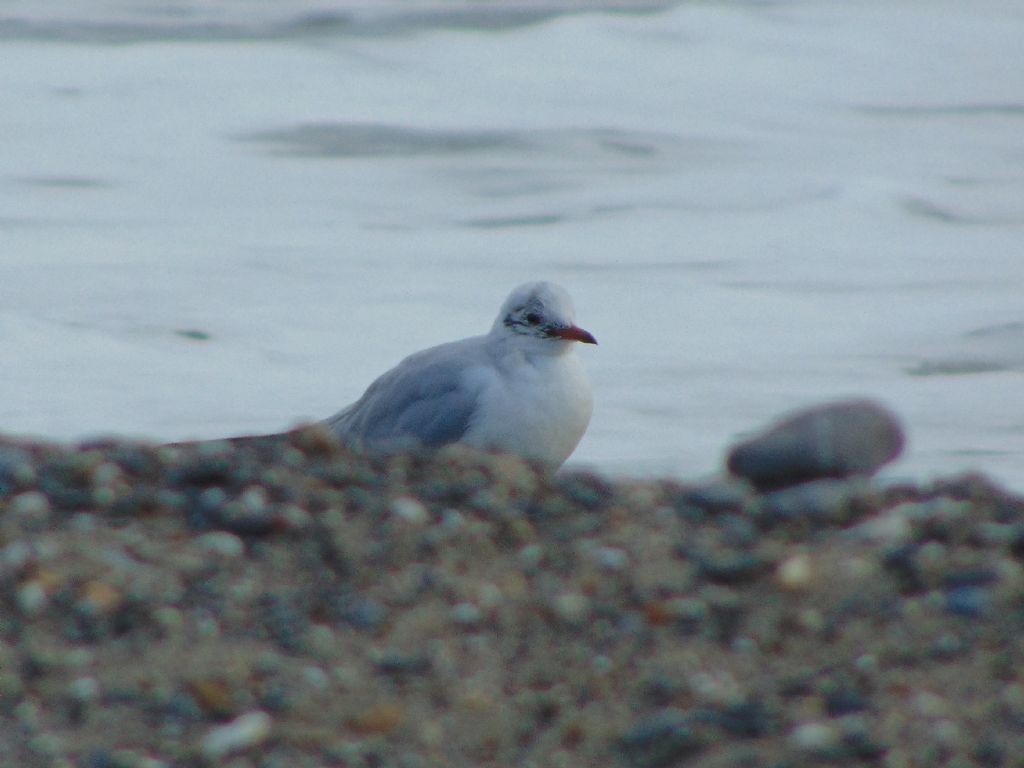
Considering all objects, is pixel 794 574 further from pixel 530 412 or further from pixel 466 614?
pixel 530 412

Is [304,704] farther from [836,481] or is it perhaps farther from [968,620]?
[836,481]

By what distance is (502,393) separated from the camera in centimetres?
464

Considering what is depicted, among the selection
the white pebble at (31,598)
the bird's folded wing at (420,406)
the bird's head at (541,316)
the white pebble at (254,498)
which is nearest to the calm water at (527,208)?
the bird's head at (541,316)

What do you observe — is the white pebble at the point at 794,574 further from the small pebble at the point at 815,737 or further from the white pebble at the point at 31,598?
the white pebble at the point at 31,598

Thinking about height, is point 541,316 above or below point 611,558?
above

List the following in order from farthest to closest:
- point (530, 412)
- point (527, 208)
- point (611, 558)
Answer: point (527, 208)
point (530, 412)
point (611, 558)

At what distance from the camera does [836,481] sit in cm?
405

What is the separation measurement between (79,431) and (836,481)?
3354 mm

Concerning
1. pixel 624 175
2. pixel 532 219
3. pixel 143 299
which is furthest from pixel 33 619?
pixel 624 175

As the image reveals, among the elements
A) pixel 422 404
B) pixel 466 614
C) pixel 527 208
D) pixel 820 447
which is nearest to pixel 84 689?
pixel 466 614

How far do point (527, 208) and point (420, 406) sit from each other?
5782 millimetres

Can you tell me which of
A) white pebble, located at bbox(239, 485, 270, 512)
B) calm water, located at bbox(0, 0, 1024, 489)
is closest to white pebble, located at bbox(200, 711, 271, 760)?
white pebble, located at bbox(239, 485, 270, 512)

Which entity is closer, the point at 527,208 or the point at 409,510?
the point at 409,510

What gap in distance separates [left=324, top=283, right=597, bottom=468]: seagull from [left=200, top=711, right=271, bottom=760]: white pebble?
1.69m
